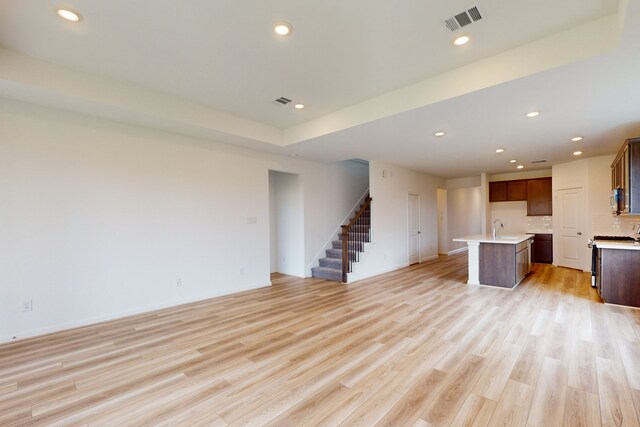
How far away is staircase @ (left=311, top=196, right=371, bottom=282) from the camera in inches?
240

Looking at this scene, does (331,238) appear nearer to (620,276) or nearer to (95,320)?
(95,320)

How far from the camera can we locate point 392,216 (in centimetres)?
734

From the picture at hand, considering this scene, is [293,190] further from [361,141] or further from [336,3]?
[336,3]

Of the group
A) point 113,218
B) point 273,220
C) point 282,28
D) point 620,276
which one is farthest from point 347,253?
point 282,28

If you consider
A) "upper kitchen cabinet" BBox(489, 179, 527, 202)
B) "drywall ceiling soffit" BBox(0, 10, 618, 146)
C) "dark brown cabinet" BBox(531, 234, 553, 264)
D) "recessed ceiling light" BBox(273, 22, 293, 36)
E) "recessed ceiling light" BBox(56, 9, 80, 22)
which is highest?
"recessed ceiling light" BBox(56, 9, 80, 22)

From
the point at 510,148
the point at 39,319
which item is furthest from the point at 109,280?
the point at 510,148

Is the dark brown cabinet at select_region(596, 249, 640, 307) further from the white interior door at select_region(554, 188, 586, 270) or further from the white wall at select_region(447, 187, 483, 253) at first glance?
the white wall at select_region(447, 187, 483, 253)

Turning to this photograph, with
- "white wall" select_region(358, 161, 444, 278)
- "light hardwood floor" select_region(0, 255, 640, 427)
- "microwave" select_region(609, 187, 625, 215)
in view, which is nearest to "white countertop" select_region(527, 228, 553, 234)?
"white wall" select_region(358, 161, 444, 278)

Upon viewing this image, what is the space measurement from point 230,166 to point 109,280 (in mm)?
2578

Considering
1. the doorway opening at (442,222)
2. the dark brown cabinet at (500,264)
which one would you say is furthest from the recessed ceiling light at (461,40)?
the doorway opening at (442,222)

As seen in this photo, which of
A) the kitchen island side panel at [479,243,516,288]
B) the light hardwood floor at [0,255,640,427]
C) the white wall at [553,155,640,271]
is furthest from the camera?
the white wall at [553,155,640,271]

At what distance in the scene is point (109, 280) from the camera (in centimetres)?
394

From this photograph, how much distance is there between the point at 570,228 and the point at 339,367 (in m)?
7.81

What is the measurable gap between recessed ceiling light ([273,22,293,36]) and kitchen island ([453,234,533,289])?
5089 millimetres
